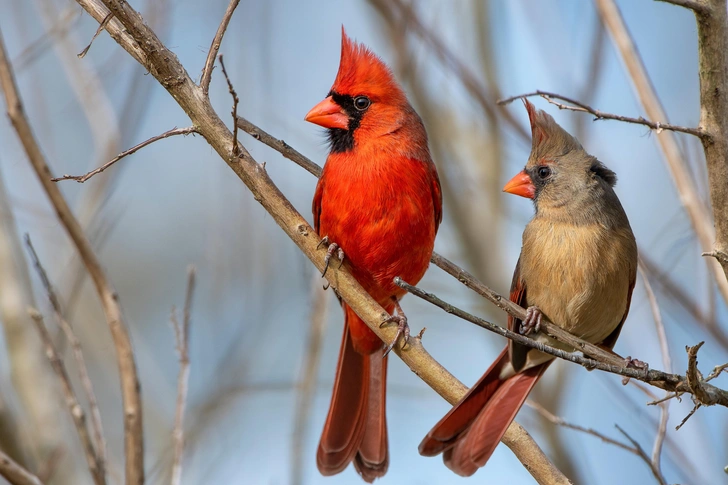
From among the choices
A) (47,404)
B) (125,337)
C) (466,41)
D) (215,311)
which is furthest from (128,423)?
(466,41)

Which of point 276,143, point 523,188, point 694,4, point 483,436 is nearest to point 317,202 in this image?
point 276,143

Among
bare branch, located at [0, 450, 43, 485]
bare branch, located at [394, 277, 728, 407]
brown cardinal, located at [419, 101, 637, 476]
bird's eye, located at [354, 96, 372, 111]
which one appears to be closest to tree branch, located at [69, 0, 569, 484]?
bare branch, located at [394, 277, 728, 407]

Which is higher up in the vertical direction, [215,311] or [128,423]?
[215,311]

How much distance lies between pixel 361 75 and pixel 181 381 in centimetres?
139

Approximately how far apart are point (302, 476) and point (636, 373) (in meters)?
1.43

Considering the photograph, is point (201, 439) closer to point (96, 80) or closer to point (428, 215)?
point (428, 215)

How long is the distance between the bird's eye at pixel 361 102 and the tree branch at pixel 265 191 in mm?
982

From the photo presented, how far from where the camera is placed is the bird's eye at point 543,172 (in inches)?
122

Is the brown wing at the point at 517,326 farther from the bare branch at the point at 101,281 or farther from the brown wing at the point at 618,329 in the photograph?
the bare branch at the point at 101,281

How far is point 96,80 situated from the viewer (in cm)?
339

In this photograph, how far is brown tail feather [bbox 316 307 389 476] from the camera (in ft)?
9.91

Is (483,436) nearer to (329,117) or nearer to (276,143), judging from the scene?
(276,143)

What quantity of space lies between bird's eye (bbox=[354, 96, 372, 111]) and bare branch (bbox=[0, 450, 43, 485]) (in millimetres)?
1780

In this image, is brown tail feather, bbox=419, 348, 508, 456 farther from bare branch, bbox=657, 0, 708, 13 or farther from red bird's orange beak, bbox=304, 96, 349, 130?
bare branch, bbox=657, 0, 708, 13
